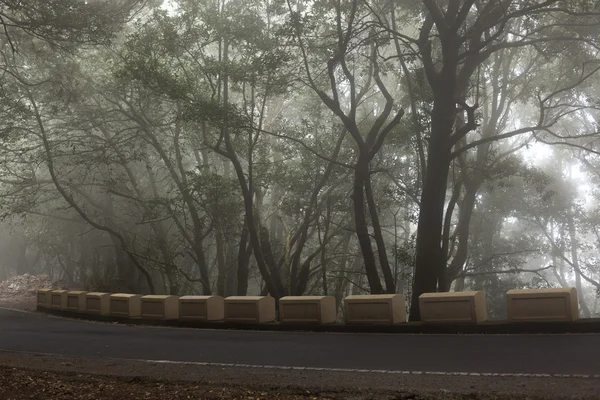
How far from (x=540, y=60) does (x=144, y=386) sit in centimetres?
2061

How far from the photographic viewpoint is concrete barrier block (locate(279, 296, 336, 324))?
501 inches

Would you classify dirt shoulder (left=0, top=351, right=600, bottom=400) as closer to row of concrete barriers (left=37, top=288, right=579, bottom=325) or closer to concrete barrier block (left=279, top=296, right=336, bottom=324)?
row of concrete barriers (left=37, top=288, right=579, bottom=325)

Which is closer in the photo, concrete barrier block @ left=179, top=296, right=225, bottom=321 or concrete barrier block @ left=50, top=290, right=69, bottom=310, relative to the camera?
concrete barrier block @ left=179, top=296, right=225, bottom=321

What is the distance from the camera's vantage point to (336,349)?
974 cm

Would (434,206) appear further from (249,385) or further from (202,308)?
(249,385)

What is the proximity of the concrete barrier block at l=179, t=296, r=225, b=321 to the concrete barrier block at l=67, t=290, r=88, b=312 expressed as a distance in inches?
208

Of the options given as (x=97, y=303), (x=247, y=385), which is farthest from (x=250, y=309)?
(x=247, y=385)

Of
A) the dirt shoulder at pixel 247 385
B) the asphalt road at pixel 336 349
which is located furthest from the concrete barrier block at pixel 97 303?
the dirt shoulder at pixel 247 385

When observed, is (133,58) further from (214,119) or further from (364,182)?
(364,182)

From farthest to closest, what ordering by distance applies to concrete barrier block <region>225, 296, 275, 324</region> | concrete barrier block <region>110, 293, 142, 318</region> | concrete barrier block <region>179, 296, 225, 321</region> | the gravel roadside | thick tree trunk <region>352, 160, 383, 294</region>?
concrete barrier block <region>110, 293, 142, 318</region>
thick tree trunk <region>352, 160, 383, 294</region>
concrete barrier block <region>179, 296, 225, 321</region>
concrete barrier block <region>225, 296, 275, 324</region>
the gravel roadside

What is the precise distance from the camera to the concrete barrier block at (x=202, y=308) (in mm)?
14320

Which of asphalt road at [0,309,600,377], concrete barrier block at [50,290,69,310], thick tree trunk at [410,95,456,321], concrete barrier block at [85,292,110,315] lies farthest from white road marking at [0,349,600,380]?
concrete barrier block at [50,290,69,310]

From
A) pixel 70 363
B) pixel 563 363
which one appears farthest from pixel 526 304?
pixel 70 363

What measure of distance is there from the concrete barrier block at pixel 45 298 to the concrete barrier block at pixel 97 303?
3.54 metres
